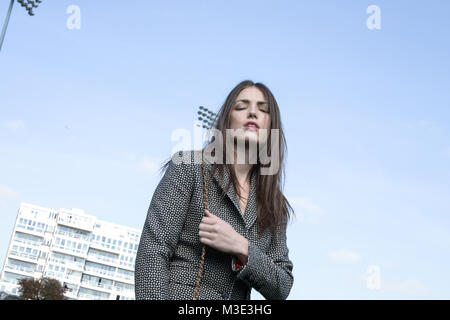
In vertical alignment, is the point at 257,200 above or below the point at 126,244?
below

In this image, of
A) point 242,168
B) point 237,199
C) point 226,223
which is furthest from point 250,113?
point 226,223

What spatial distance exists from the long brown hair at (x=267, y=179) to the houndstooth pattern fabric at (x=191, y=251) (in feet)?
0.19

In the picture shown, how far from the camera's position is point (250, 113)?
10.8 feet

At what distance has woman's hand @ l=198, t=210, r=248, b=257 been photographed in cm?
274

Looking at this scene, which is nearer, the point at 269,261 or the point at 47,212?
the point at 269,261

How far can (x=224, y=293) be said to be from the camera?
2.86m

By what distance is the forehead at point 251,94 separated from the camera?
339cm

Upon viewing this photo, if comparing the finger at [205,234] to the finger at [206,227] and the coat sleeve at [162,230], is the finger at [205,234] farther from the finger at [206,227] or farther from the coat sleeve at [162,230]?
the coat sleeve at [162,230]

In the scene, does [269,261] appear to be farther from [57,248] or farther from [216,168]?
[57,248]

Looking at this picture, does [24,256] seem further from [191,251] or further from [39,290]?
[191,251]
